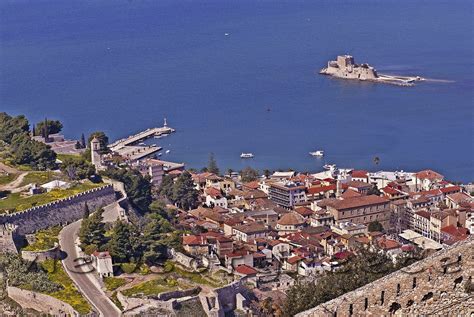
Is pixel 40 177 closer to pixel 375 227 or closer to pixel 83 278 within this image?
pixel 83 278

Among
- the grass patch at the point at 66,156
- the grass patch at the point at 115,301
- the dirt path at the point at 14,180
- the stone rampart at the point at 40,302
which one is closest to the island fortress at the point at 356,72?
the grass patch at the point at 66,156

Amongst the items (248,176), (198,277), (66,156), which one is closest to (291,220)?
(66,156)

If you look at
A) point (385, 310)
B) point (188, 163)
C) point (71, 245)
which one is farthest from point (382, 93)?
point (385, 310)

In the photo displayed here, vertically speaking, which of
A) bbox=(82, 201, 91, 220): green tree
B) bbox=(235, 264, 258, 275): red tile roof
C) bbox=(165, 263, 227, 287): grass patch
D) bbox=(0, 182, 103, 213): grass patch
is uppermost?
bbox=(0, 182, 103, 213): grass patch

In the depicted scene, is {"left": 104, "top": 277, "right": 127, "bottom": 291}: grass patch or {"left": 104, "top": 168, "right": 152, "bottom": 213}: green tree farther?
{"left": 104, "top": 168, "right": 152, "bottom": 213}: green tree

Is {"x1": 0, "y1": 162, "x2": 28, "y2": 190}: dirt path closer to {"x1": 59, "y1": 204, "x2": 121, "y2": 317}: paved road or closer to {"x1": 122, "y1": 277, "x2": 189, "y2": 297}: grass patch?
{"x1": 59, "y1": 204, "x2": 121, "y2": 317}: paved road

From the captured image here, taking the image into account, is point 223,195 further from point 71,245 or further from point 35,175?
point 71,245

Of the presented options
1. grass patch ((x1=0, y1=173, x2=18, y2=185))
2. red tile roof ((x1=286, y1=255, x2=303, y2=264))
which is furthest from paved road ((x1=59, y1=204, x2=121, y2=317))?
red tile roof ((x1=286, y1=255, x2=303, y2=264))
